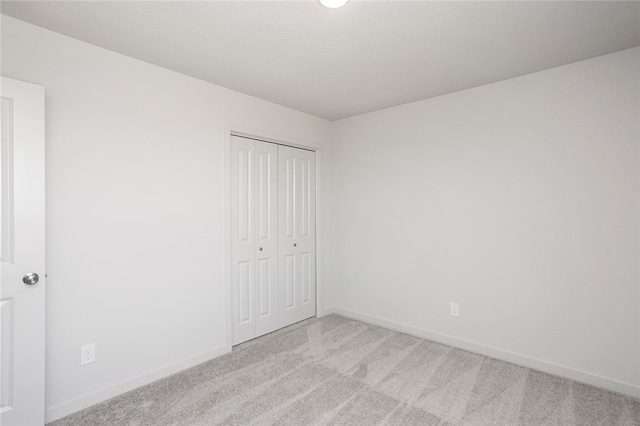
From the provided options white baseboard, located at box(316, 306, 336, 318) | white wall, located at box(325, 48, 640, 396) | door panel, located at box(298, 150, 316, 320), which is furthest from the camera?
white baseboard, located at box(316, 306, 336, 318)

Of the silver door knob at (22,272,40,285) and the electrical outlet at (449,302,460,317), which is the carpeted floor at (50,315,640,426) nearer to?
the electrical outlet at (449,302,460,317)

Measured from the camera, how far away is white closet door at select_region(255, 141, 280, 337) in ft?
10.7

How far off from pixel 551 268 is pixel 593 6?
5.82 ft

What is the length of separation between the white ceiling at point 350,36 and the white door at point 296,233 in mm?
1061

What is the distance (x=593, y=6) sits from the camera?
5.63ft

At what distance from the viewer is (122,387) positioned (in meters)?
2.24

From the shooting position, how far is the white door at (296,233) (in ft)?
11.5

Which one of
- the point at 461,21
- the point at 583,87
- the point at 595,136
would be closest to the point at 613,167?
the point at 595,136

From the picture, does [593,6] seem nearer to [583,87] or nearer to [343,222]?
[583,87]

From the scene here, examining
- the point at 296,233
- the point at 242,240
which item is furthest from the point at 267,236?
the point at 296,233

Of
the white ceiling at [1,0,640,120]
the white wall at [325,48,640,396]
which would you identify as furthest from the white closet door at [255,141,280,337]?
the white wall at [325,48,640,396]

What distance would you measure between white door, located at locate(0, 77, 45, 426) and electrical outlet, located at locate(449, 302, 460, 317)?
3083 millimetres

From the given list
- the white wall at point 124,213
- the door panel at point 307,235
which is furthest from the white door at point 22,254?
the door panel at point 307,235

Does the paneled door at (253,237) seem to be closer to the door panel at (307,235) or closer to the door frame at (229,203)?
the door frame at (229,203)
